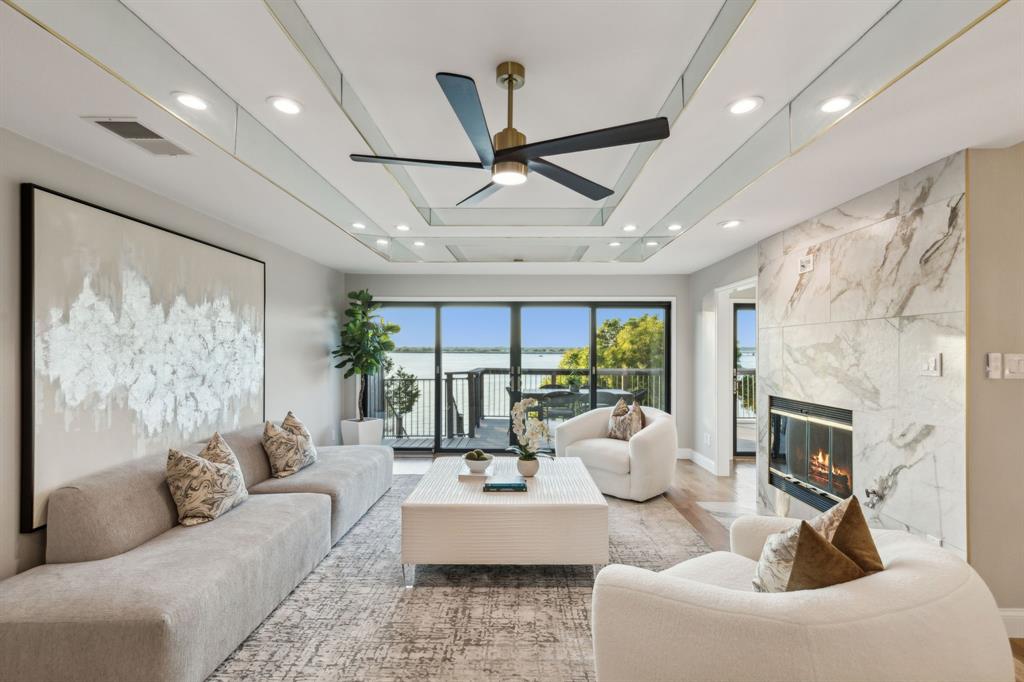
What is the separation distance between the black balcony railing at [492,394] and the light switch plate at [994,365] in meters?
4.02

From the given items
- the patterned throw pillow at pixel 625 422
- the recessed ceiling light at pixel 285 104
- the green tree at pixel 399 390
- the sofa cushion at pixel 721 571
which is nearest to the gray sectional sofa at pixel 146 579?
the sofa cushion at pixel 721 571

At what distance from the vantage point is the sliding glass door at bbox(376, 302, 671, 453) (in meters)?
6.38

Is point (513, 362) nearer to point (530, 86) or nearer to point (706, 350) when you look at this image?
point (706, 350)

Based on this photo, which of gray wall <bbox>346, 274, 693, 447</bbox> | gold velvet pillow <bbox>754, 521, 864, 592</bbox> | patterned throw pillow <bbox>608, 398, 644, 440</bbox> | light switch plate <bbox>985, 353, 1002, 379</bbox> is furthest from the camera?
gray wall <bbox>346, 274, 693, 447</bbox>

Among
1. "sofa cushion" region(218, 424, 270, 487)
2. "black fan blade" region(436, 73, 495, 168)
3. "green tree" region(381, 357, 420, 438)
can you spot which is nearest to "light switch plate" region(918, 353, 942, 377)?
"black fan blade" region(436, 73, 495, 168)

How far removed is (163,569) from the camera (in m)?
2.09

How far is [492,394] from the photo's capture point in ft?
21.5

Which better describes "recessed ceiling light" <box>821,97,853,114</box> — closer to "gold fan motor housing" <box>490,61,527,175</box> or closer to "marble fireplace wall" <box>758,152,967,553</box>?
"marble fireplace wall" <box>758,152,967,553</box>

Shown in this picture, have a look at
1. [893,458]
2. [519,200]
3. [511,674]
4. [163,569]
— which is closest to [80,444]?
Answer: [163,569]

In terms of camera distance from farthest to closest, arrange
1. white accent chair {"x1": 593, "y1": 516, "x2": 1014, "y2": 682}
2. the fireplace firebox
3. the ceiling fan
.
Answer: the fireplace firebox, the ceiling fan, white accent chair {"x1": 593, "y1": 516, "x2": 1014, "y2": 682}

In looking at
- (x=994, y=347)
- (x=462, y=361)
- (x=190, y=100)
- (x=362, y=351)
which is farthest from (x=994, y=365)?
(x=362, y=351)

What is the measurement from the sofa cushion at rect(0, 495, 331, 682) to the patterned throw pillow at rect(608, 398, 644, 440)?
3317 millimetres

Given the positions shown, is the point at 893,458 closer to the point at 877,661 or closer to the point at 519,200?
the point at 877,661

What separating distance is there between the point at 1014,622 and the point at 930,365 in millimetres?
1243
